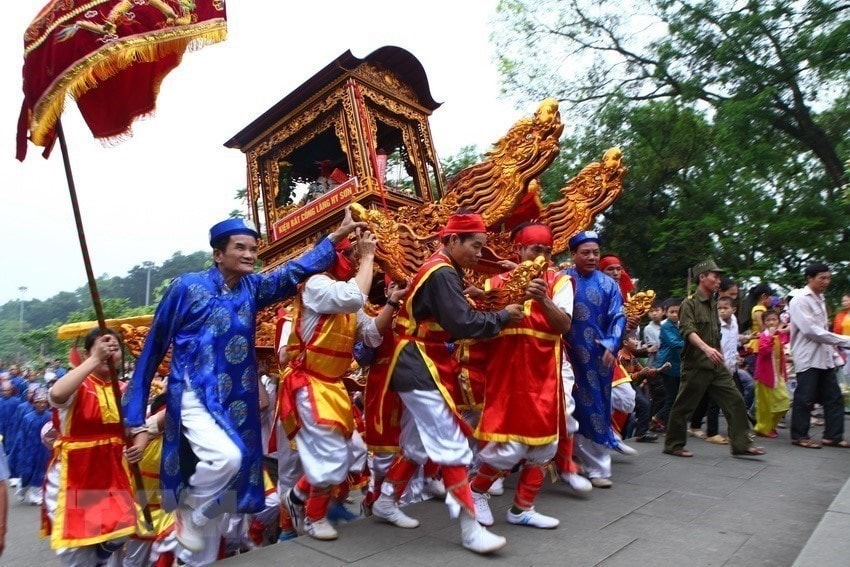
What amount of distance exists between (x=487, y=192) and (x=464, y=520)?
269 cm

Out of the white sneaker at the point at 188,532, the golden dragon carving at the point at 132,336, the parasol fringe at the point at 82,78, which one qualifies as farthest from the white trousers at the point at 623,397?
the parasol fringe at the point at 82,78

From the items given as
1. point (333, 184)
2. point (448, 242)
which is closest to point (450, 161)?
point (333, 184)

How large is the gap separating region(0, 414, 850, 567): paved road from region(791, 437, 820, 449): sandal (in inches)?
28.0

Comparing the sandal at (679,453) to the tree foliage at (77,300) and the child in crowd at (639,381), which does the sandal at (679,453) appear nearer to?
the child in crowd at (639,381)

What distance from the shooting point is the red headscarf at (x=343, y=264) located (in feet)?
11.5

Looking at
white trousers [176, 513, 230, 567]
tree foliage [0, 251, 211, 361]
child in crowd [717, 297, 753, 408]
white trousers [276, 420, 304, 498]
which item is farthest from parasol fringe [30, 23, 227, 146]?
tree foliage [0, 251, 211, 361]

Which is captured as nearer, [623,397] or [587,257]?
[587,257]

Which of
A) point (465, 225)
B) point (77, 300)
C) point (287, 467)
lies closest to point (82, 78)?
point (465, 225)

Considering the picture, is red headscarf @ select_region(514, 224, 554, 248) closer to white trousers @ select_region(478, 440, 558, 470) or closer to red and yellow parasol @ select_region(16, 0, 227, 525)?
A: white trousers @ select_region(478, 440, 558, 470)

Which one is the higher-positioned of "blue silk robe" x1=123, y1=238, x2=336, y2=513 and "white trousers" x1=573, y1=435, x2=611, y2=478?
"blue silk robe" x1=123, y1=238, x2=336, y2=513

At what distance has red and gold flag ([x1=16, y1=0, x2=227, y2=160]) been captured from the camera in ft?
8.75

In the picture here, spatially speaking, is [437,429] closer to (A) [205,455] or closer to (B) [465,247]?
(B) [465,247]

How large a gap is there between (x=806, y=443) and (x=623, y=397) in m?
2.00

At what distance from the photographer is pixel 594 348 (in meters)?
4.09
